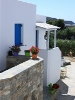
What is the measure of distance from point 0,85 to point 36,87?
11.0ft

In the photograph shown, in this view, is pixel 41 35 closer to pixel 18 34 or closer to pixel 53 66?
pixel 53 66

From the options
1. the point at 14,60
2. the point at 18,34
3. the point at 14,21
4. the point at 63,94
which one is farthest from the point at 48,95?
the point at 14,21

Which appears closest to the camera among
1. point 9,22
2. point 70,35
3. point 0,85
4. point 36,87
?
point 0,85

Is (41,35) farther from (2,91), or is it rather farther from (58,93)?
(2,91)

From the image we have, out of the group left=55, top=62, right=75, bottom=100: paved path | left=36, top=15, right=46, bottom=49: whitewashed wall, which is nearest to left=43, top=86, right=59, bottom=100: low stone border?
left=55, top=62, right=75, bottom=100: paved path

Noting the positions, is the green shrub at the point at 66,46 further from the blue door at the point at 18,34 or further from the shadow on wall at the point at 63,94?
the blue door at the point at 18,34

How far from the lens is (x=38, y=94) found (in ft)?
34.9

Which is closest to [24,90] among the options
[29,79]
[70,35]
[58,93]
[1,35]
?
[29,79]

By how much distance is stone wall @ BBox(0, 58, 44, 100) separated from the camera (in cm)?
733

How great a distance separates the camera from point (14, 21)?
13992mm

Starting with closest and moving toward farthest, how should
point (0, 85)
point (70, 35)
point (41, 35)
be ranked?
point (0, 85), point (41, 35), point (70, 35)

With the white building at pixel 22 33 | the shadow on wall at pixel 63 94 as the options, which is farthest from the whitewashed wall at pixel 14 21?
the shadow on wall at pixel 63 94

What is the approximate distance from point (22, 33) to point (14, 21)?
4.99 ft

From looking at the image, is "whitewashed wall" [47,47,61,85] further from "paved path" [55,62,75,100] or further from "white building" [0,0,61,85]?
"paved path" [55,62,75,100]
